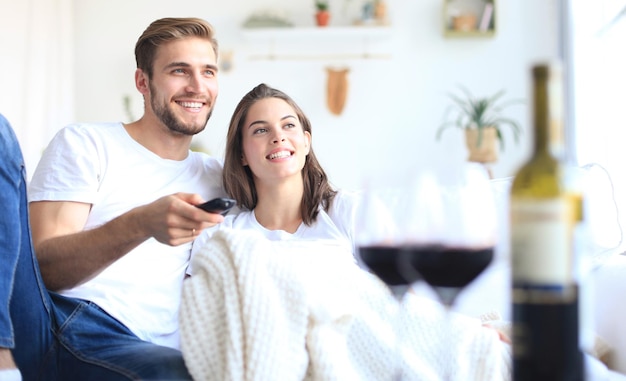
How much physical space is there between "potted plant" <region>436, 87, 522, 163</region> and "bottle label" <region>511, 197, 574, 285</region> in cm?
389

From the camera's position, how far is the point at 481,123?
15.2ft

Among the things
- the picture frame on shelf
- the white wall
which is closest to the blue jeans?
the white wall

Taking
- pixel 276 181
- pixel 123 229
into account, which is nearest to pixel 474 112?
pixel 276 181

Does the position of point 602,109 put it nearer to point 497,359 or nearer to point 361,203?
point 497,359

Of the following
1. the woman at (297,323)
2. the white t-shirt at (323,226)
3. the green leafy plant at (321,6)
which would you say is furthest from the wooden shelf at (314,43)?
the woman at (297,323)

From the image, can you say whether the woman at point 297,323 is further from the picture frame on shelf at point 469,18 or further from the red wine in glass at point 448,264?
the picture frame on shelf at point 469,18

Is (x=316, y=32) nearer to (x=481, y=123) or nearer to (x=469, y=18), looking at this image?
(x=469, y=18)

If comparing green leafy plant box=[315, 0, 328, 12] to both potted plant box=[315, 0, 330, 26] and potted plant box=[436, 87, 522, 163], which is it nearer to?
potted plant box=[315, 0, 330, 26]

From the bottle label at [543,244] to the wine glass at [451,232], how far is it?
10 cm

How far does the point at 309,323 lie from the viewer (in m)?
1.15

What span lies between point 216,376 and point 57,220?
0.93m

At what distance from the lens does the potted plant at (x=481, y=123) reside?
4.50 metres

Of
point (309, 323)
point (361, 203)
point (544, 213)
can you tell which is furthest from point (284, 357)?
point (544, 213)

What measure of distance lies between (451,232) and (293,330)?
1.28 ft
